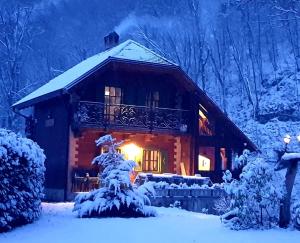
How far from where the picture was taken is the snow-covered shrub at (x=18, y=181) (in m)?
10.8

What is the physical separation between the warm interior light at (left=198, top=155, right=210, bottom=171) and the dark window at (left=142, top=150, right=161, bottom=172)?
270 cm

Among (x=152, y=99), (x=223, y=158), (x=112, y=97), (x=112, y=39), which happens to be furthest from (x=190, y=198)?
(x=112, y=39)

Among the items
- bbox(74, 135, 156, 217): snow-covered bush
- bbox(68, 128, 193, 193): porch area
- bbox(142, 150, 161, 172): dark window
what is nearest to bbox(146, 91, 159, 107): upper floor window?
bbox(68, 128, 193, 193): porch area

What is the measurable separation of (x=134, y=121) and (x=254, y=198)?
11330 millimetres

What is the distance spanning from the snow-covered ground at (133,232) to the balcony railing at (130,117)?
851 centimetres

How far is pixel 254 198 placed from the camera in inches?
471

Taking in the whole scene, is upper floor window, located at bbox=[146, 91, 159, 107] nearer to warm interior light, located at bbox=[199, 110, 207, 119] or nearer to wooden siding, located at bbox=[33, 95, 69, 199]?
warm interior light, located at bbox=[199, 110, 207, 119]

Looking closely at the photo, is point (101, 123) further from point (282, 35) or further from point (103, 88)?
point (282, 35)

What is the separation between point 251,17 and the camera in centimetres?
5869

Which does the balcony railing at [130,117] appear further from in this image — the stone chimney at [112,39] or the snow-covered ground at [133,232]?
the snow-covered ground at [133,232]

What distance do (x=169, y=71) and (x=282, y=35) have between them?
126 feet

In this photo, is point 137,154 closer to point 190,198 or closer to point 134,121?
point 134,121

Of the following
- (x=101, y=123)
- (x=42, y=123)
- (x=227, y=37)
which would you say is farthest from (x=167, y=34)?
(x=101, y=123)

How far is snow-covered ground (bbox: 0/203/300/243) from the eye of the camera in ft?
33.1
